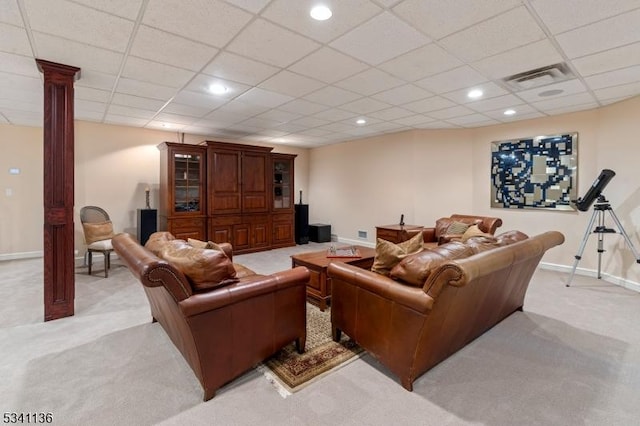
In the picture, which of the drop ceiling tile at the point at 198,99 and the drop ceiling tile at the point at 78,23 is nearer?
the drop ceiling tile at the point at 78,23

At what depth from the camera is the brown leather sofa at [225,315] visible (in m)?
1.79

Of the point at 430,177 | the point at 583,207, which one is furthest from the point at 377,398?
the point at 430,177

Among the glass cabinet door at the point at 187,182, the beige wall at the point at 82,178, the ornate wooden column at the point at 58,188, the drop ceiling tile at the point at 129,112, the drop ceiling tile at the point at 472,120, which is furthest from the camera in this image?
the glass cabinet door at the point at 187,182

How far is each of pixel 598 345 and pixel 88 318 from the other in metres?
4.68

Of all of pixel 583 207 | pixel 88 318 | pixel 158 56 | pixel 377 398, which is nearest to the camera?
pixel 377 398

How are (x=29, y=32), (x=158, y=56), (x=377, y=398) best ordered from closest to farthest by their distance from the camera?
(x=377, y=398) < (x=29, y=32) < (x=158, y=56)

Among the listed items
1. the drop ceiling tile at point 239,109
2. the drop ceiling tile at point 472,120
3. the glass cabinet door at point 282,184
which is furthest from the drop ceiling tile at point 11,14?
the drop ceiling tile at point 472,120

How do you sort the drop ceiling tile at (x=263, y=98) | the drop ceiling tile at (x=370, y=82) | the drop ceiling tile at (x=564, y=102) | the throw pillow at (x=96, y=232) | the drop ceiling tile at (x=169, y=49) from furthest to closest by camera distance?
the throw pillow at (x=96, y=232), the drop ceiling tile at (x=564, y=102), the drop ceiling tile at (x=263, y=98), the drop ceiling tile at (x=370, y=82), the drop ceiling tile at (x=169, y=49)

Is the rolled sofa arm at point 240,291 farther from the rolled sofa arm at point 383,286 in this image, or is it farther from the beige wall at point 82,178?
the beige wall at point 82,178

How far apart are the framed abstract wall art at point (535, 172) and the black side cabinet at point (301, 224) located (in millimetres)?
3958

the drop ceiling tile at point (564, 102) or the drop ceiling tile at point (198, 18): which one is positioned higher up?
the drop ceiling tile at point (564, 102)

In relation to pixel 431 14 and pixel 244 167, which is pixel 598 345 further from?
pixel 244 167

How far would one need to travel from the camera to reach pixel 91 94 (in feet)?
12.7

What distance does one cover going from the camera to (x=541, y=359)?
7.84 feet
